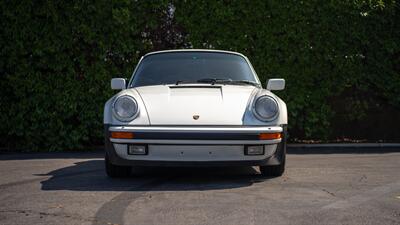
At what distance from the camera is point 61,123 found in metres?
9.29

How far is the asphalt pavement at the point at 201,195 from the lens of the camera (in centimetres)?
407

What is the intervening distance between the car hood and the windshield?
43 cm

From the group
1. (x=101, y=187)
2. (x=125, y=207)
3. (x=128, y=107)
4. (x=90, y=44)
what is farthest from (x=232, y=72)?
(x=90, y=44)

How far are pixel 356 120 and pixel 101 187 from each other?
6081mm

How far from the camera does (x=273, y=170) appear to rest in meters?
5.98

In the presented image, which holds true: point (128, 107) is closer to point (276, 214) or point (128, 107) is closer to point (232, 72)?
point (232, 72)

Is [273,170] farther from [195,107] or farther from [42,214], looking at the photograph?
[42,214]

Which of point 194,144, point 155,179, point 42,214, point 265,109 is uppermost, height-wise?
point 265,109

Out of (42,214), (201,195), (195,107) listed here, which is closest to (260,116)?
(195,107)

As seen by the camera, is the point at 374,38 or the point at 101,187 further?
the point at 374,38

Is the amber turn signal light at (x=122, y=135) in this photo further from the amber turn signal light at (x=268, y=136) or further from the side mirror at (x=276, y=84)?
the side mirror at (x=276, y=84)

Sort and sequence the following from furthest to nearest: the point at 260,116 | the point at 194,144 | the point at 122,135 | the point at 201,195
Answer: the point at 260,116 < the point at 122,135 < the point at 194,144 < the point at 201,195

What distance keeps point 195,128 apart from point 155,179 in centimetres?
85

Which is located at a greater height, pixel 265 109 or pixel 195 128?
pixel 265 109
